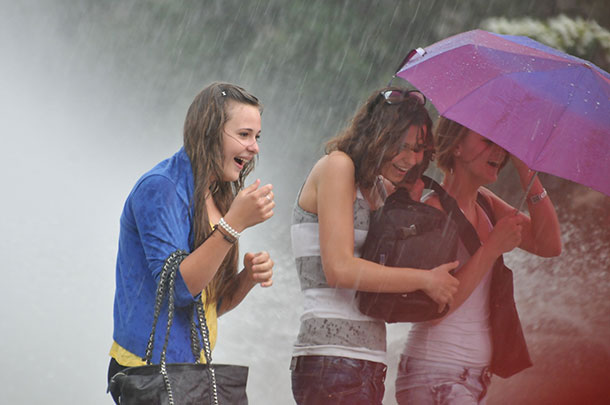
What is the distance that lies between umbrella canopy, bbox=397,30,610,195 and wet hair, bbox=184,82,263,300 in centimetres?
68

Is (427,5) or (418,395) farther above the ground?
(427,5)

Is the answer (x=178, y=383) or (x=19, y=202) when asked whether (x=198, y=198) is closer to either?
(x=178, y=383)

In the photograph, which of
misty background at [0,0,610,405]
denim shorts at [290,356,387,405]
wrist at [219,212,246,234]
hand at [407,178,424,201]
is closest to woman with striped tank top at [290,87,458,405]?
denim shorts at [290,356,387,405]

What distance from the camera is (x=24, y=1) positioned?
10336 millimetres

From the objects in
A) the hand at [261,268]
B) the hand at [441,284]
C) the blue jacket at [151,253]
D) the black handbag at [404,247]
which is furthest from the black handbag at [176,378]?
the hand at [441,284]

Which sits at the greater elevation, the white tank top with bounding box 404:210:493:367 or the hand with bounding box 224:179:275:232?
the hand with bounding box 224:179:275:232

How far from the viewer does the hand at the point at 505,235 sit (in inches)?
112

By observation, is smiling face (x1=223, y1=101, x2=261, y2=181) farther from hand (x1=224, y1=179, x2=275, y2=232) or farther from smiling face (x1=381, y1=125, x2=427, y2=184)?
smiling face (x1=381, y1=125, x2=427, y2=184)

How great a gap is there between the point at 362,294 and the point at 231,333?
5.19 metres

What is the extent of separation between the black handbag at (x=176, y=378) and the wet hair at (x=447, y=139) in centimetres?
116

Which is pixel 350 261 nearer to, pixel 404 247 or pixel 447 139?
pixel 404 247

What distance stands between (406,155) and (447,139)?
408 millimetres

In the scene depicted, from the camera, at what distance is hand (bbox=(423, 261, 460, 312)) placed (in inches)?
103

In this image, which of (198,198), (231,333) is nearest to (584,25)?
(231,333)
